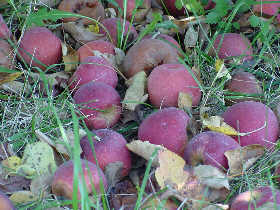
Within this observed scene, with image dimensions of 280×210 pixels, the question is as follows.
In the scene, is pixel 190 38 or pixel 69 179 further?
pixel 190 38

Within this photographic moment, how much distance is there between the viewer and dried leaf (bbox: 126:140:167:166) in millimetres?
1756

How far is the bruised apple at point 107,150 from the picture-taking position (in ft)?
5.91

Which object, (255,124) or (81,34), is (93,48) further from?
(255,124)

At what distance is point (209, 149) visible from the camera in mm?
1739

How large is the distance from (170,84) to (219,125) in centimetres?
36

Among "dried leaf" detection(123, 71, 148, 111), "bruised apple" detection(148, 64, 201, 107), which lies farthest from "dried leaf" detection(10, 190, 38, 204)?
"bruised apple" detection(148, 64, 201, 107)

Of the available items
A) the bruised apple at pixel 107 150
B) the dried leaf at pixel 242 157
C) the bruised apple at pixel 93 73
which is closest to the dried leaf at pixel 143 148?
the bruised apple at pixel 107 150

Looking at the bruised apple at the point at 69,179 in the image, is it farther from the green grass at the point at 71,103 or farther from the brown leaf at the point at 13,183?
the brown leaf at the point at 13,183

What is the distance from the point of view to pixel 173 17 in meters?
3.02

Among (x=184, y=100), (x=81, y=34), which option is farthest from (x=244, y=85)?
(x=81, y=34)

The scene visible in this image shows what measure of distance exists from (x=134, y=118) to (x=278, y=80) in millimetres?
887

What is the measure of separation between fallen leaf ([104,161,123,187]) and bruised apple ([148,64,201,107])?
1.64 ft

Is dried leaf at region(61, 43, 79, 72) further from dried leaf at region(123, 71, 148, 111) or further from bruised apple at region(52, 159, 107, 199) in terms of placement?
bruised apple at region(52, 159, 107, 199)

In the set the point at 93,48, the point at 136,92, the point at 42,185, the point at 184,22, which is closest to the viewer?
the point at 42,185
